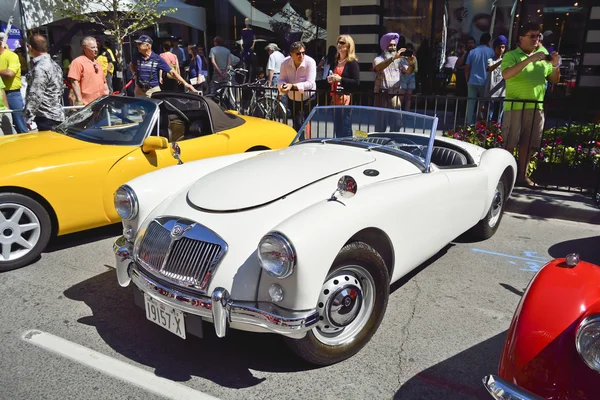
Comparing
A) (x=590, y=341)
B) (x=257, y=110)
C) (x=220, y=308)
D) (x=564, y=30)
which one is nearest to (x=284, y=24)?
(x=257, y=110)

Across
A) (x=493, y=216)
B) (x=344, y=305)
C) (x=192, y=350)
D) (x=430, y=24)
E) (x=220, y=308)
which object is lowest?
(x=192, y=350)

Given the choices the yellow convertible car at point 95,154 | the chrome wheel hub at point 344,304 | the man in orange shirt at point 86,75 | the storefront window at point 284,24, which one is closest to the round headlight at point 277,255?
the chrome wheel hub at point 344,304

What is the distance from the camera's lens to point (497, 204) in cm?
489

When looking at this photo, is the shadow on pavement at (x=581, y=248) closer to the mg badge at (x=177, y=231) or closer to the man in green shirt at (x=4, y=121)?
the mg badge at (x=177, y=231)

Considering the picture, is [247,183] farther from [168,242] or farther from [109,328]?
[109,328]

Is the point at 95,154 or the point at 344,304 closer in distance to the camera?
the point at 344,304

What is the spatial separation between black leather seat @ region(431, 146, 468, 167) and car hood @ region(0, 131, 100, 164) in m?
3.22

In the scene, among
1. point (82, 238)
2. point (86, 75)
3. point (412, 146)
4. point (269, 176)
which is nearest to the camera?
point (269, 176)

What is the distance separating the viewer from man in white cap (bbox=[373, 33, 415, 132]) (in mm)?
7366

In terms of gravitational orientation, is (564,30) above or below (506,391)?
above

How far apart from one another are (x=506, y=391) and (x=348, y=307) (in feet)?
3.70

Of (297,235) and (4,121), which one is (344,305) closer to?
(297,235)

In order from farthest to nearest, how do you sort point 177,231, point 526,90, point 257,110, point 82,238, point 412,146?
point 257,110 < point 526,90 < point 82,238 < point 412,146 < point 177,231

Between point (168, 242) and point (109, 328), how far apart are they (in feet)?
2.90
